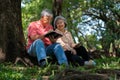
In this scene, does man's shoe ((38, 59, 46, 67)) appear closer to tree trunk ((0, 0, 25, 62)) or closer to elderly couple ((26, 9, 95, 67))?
elderly couple ((26, 9, 95, 67))

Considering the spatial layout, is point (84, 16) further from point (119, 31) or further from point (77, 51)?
point (77, 51)

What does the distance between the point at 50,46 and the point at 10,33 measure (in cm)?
91

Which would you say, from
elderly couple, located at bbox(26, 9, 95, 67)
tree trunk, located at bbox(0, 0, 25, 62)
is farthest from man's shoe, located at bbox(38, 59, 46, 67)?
tree trunk, located at bbox(0, 0, 25, 62)

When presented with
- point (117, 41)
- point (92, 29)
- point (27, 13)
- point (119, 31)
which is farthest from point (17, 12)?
point (27, 13)

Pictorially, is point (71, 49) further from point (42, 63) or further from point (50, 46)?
point (42, 63)

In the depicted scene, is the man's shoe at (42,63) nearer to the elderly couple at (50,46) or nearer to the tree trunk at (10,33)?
the elderly couple at (50,46)

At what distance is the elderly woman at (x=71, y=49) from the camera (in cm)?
788

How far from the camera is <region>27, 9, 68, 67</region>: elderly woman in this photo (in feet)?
23.7

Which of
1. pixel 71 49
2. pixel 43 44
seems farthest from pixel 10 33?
pixel 71 49

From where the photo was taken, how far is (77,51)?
8352 mm

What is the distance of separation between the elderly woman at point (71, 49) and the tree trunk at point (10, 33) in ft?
2.88

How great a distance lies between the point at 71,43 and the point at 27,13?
18035 mm

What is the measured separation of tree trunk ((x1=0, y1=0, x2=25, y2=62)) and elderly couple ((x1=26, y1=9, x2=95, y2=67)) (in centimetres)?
24

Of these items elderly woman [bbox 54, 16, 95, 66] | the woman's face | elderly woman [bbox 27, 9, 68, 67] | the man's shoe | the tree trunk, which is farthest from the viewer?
the woman's face
